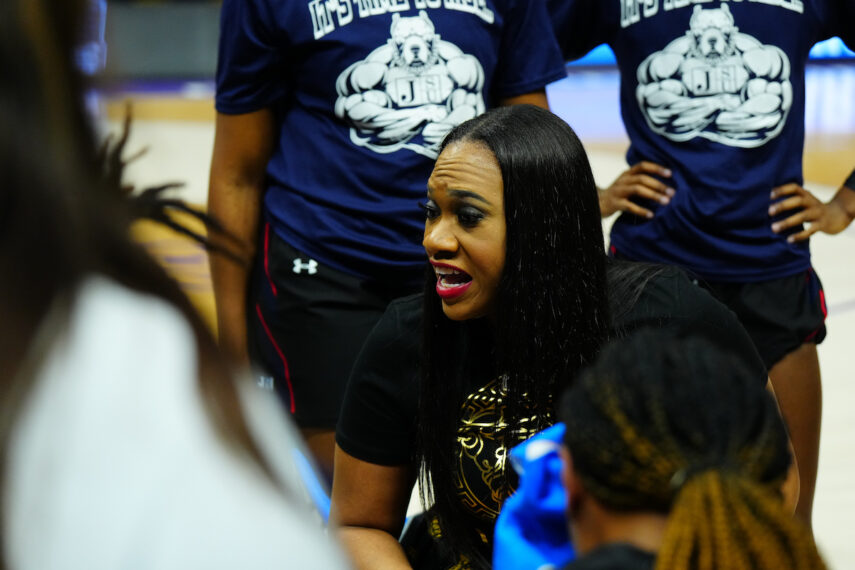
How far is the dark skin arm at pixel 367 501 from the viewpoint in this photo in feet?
6.63

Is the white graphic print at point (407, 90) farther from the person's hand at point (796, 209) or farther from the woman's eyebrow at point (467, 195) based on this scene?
the person's hand at point (796, 209)

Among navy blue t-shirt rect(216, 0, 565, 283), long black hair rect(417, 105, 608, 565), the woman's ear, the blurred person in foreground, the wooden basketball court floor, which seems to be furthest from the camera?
navy blue t-shirt rect(216, 0, 565, 283)

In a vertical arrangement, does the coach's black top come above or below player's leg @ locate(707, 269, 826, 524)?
above

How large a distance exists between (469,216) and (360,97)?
52 centimetres

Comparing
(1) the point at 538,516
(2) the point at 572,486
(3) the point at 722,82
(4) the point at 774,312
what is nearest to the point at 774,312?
(4) the point at 774,312

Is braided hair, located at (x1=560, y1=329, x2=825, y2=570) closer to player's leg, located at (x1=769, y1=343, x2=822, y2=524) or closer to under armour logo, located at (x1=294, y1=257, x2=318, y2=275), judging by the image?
under armour logo, located at (x1=294, y1=257, x2=318, y2=275)

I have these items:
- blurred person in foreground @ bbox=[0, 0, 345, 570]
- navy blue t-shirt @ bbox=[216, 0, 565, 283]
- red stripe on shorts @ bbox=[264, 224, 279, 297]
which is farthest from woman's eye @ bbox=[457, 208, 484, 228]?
blurred person in foreground @ bbox=[0, 0, 345, 570]

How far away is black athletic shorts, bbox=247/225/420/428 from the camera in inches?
93.0

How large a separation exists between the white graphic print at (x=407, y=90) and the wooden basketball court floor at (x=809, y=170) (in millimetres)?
409

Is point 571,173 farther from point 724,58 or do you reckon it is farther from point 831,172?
point 831,172

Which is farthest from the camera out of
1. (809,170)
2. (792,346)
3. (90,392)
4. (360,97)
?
(809,170)

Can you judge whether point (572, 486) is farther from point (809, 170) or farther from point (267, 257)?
point (809, 170)

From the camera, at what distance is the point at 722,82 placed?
252cm

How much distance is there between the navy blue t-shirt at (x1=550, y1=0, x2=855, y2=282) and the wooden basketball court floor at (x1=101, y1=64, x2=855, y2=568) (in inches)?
30.7
